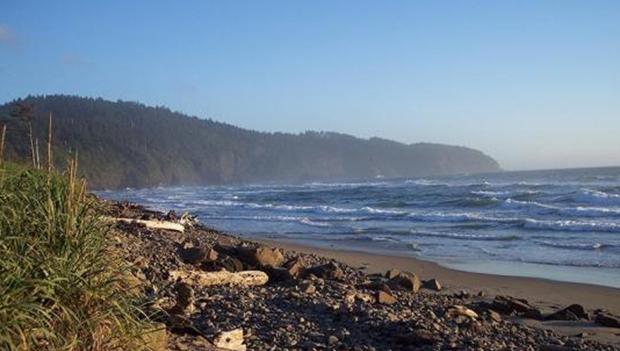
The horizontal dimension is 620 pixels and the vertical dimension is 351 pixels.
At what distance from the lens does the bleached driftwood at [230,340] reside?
5559 millimetres

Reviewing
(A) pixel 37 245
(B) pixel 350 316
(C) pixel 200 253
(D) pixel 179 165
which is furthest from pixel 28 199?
(D) pixel 179 165

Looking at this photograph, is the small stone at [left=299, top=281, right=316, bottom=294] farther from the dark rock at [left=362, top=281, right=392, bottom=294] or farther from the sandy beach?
the sandy beach

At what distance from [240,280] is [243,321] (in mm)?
2311

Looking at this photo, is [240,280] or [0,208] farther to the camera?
[240,280]

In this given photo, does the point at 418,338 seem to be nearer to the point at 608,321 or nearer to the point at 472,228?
the point at 608,321

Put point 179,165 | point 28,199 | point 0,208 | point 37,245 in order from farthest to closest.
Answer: point 179,165
point 28,199
point 0,208
point 37,245

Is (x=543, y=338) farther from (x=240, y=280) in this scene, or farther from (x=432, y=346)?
(x=240, y=280)

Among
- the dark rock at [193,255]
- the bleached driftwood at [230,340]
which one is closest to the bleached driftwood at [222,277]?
the dark rock at [193,255]

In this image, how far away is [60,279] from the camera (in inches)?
161

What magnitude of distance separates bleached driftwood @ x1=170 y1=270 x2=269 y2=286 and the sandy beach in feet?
12.2

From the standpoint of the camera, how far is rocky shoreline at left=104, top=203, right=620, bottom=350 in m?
6.11

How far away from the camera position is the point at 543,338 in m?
7.54

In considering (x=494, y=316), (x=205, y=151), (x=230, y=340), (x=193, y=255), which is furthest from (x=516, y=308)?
(x=205, y=151)

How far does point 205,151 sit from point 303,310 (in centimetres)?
12038
